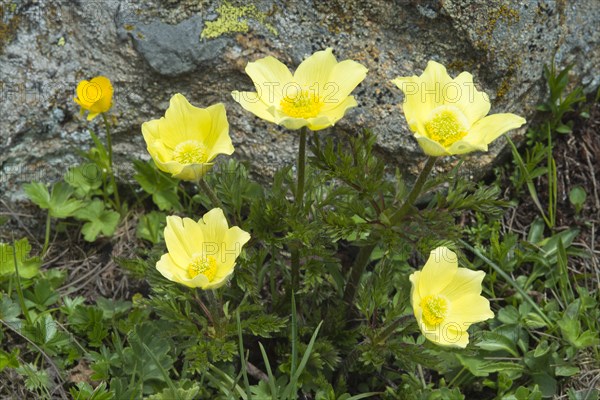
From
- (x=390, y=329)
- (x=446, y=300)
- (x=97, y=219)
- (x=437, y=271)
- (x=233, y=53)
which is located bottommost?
(x=97, y=219)

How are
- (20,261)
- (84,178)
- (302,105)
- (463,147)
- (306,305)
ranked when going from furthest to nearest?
1. (84,178)
2. (20,261)
3. (306,305)
4. (302,105)
5. (463,147)

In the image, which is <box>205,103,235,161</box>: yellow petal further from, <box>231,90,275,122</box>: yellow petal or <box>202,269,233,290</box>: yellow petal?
<box>202,269,233,290</box>: yellow petal

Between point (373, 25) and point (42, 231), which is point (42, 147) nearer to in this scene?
point (42, 231)

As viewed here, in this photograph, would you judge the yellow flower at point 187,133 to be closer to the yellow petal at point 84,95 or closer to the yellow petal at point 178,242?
the yellow petal at point 178,242

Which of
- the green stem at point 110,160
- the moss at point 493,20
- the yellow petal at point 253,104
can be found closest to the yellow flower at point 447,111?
the yellow petal at point 253,104

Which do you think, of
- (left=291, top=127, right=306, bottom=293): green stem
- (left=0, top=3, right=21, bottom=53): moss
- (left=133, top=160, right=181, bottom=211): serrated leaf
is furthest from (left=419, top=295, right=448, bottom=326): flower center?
(left=0, top=3, right=21, bottom=53): moss

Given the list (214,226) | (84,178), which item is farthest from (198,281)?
(84,178)

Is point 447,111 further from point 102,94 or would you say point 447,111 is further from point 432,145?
point 102,94
